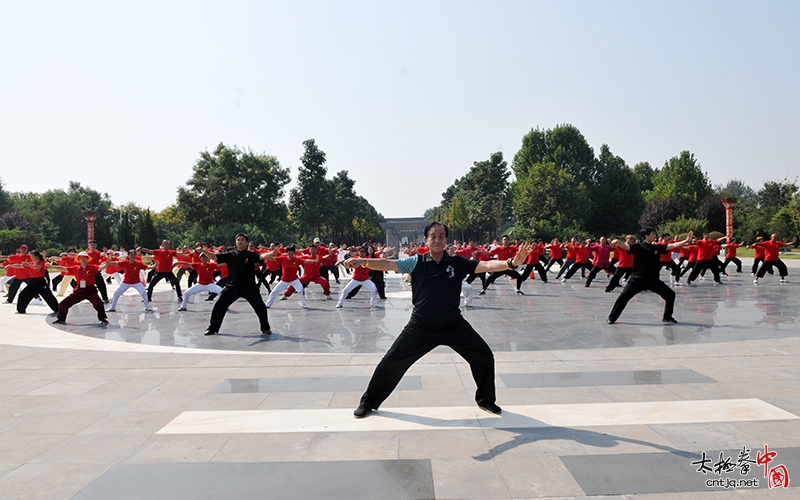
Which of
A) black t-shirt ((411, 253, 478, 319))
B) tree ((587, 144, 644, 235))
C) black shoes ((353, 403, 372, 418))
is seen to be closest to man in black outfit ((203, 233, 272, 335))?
black shoes ((353, 403, 372, 418))

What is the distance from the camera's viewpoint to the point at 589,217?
61.4 metres

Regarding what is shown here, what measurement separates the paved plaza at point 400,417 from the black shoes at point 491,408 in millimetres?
112

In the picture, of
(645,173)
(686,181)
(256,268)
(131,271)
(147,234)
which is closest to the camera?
(256,268)

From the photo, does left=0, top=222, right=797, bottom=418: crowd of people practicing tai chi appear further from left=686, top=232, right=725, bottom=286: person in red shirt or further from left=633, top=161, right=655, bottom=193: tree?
left=633, top=161, right=655, bottom=193: tree

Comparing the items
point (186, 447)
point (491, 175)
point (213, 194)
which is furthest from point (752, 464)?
point (491, 175)

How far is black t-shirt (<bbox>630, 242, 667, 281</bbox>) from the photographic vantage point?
11.0 meters

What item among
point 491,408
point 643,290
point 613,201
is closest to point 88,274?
point 491,408

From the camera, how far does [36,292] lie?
1394cm

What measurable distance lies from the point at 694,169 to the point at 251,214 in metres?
51.1

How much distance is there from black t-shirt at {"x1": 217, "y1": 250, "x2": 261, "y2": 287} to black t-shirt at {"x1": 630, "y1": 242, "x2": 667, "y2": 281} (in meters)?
6.79

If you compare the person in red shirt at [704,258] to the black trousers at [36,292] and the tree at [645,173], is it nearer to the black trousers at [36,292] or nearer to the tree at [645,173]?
the black trousers at [36,292]

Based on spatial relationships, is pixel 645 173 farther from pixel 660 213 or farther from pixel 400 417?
pixel 400 417

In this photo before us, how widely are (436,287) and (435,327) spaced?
0.36 metres

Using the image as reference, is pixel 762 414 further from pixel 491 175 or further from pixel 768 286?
pixel 491 175
